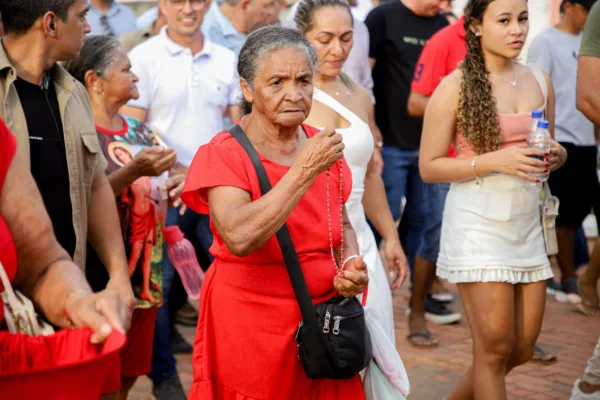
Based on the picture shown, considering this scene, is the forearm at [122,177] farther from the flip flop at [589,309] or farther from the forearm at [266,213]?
the flip flop at [589,309]

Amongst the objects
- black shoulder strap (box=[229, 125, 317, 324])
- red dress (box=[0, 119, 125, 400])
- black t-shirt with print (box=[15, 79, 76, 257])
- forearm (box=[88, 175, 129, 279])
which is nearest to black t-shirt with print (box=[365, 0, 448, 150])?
forearm (box=[88, 175, 129, 279])

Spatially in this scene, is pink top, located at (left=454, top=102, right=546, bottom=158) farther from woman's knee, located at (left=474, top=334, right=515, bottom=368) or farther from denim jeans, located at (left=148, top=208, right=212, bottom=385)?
denim jeans, located at (left=148, top=208, right=212, bottom=385)

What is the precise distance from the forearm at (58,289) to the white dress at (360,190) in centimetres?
190

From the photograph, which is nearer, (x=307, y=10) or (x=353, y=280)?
(x=353, y=280)

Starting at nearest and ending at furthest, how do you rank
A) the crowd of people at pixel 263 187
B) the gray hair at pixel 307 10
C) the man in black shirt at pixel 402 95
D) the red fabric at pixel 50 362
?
1. the red fabric at pixel 50 362
2. the crowd of people at pixel 263 187
3. the gray hair at pixel 307 10
4. the man in black shirt at pixel 402 95

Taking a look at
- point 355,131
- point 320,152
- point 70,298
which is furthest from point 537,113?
point 70,298

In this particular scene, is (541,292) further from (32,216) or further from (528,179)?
(32,216)

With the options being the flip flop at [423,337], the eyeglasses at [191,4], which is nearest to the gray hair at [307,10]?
the eyeglasses at [191,4]

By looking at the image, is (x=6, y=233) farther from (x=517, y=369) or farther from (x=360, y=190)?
(x=517, y=369)

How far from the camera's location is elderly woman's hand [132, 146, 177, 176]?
4184 mm

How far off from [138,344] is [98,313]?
2.49m

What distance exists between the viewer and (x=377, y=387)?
131 inches

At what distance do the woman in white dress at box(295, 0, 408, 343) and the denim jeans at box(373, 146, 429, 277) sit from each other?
2.13m

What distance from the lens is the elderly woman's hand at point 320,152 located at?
288 cm
